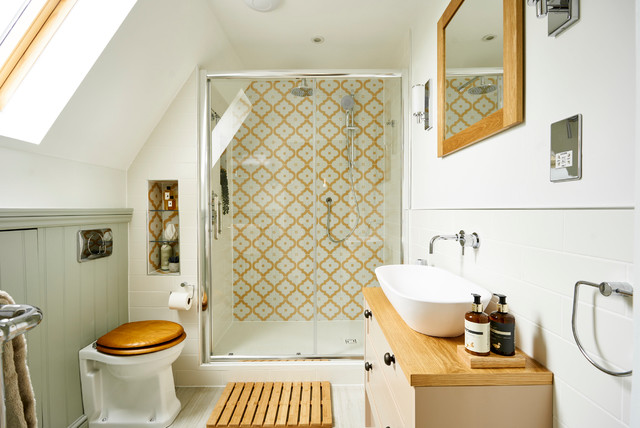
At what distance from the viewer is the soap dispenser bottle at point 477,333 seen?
86 cm

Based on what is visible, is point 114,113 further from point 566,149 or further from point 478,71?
point 566,149

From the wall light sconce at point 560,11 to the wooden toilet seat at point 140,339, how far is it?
2.09m

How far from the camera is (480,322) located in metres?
0.86

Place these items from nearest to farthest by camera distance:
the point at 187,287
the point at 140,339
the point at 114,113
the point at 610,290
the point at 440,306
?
1. the point at 610,290
2. the point at 440,306
3. the point at 140,339
4. the point at 114,113
5. the point at 187,287

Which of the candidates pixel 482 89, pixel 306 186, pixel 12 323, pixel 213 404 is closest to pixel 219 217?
pixel 306 186

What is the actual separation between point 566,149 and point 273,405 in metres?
2.00

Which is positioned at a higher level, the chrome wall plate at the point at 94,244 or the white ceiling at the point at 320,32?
the white ceiling at the point at 320,32

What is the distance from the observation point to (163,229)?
2.31m

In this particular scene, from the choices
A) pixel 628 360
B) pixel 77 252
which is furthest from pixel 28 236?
pixel 628 360

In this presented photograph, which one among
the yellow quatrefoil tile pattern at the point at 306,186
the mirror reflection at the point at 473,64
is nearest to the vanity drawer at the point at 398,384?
the mirror reflection at the point at 473,64

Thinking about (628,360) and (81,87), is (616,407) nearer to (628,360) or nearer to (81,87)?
(628,360)

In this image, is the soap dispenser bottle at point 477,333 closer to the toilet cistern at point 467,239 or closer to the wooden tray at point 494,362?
the wooden tray at point 494,362

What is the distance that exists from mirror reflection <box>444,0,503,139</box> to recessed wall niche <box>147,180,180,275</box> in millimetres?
1871

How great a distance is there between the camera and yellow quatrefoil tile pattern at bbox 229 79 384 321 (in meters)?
2.36
